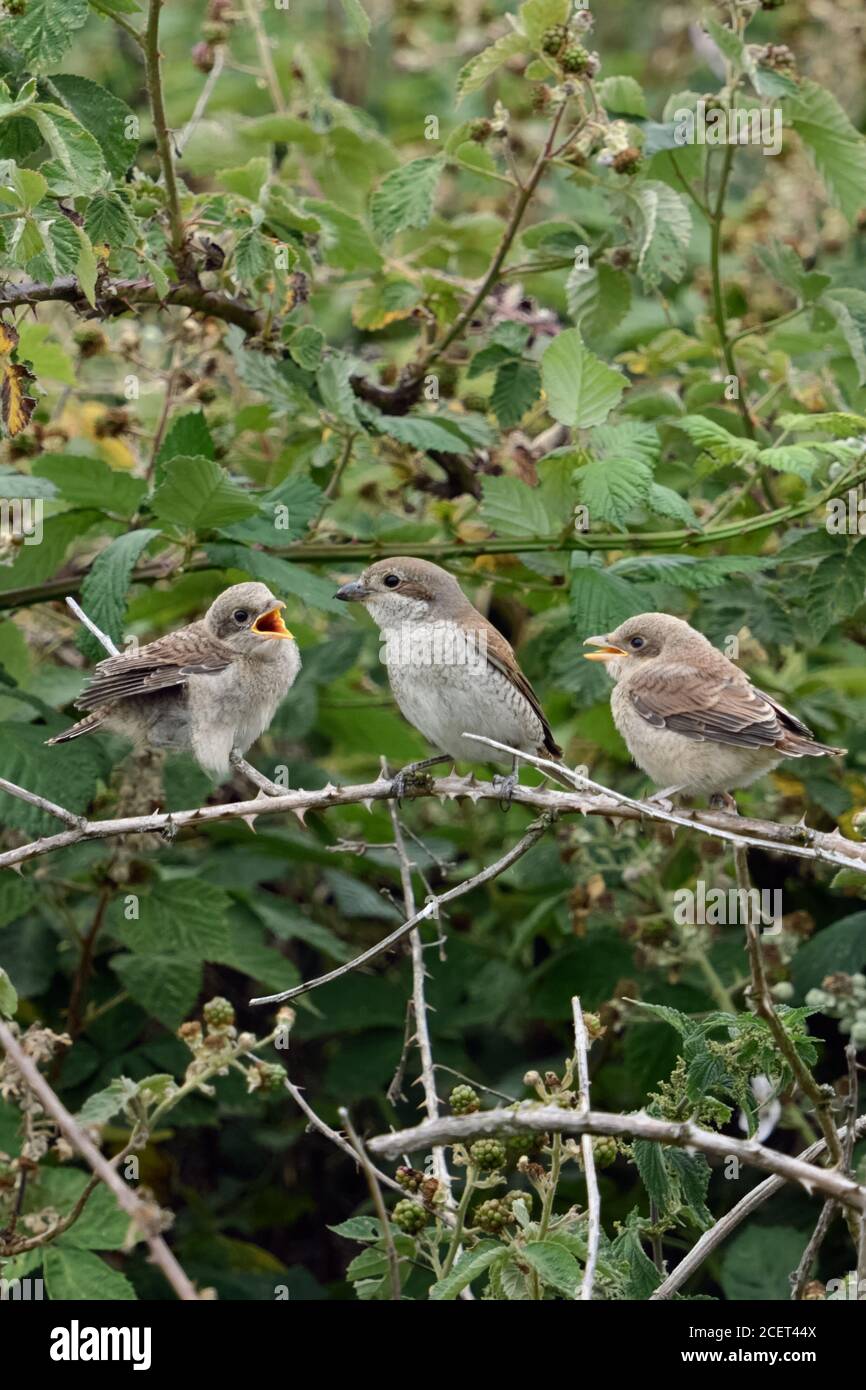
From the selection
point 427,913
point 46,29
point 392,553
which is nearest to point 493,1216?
point 427,913

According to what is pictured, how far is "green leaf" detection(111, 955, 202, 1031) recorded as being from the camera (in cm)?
480

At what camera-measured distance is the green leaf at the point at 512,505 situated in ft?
15.0

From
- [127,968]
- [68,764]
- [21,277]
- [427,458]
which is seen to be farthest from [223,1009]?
[427,458]

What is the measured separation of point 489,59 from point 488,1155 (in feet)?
9.49

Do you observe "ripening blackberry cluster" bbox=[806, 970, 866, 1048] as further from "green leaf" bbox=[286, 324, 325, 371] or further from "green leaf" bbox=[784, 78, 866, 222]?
"green leaf" bbox=[784, 78, 866, 222]

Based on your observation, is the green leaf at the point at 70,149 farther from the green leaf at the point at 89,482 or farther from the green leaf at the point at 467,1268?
the green leaf at the point at 467,1268

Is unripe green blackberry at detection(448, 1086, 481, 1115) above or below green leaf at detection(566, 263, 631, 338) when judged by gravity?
below

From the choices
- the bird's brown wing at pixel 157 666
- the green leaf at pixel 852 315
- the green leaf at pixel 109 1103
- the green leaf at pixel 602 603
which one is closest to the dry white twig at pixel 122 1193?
the green leaf at pixel 109 1103

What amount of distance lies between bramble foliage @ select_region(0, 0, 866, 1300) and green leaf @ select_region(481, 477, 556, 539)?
Result: 0.04 feet

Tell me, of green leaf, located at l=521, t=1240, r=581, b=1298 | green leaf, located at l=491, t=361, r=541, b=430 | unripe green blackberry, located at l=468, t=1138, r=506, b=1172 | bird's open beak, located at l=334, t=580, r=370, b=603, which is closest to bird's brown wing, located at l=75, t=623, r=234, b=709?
bird's open beak, located at l=334, t=580, r=370, b=603

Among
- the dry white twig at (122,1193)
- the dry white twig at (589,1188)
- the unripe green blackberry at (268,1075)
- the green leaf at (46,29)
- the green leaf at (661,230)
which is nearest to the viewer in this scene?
the dry white twig at (122,1193)

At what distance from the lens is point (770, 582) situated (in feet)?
15.9

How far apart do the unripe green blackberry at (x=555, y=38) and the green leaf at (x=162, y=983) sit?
2738 mm

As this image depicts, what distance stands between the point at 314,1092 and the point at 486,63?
11.3 feet
